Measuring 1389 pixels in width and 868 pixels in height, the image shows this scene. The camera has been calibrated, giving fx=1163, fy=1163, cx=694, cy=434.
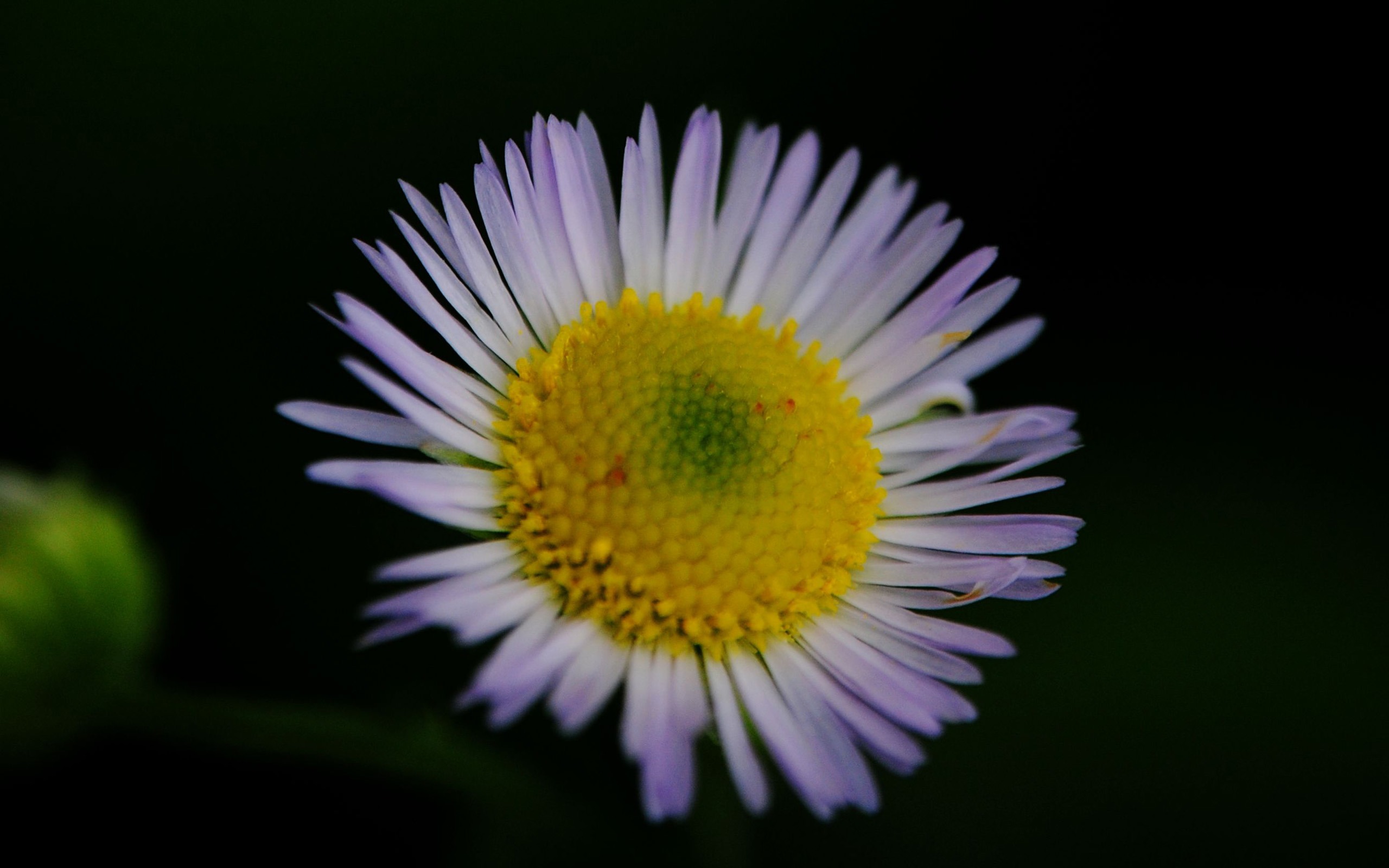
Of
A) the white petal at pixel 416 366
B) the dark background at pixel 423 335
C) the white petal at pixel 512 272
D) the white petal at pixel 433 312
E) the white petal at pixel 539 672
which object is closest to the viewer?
the white petal at pixel 539 672

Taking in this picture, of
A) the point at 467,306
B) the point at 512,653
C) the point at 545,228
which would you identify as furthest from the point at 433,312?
the point at 512,653

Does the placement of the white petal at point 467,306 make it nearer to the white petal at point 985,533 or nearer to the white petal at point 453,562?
the white petal at point 453,562

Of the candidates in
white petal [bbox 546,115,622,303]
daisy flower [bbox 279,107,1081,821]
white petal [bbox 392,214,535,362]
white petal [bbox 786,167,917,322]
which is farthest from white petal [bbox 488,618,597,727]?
white petal [bbox 786,167,917,322]

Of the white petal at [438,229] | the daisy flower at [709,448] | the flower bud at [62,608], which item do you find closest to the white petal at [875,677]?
the daisy flower at [709,448]

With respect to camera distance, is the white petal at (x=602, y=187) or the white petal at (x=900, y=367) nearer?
the white petal at (x=602, y=187)

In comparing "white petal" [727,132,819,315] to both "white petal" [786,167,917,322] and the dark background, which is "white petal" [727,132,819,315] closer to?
"white petal" [786,167,917,322]

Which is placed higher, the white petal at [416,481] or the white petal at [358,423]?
the white petal at [358,423]

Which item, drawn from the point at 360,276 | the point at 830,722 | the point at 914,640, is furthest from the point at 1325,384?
the point at 360,276
